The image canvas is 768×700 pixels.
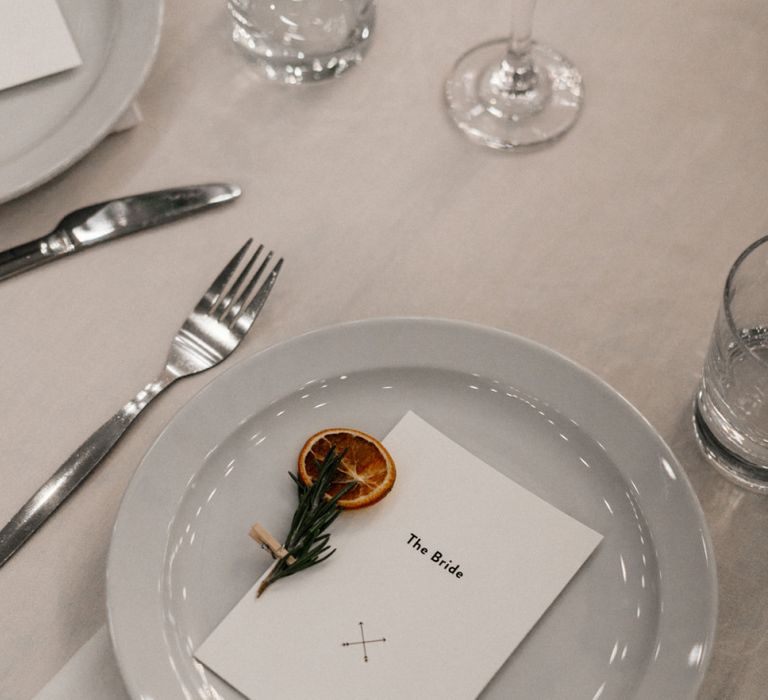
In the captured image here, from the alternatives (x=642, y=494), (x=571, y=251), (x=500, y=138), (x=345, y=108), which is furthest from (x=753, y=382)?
(x=345, y=108)

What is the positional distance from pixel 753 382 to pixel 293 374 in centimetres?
30

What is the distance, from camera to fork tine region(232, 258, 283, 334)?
74cm

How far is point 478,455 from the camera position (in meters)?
0.66

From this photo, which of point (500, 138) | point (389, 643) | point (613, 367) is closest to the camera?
point (389, 643)

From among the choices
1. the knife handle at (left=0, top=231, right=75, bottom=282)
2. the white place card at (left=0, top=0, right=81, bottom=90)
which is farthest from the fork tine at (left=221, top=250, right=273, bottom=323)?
the white place card at (left=0, top=0, right=81, bottom=90)

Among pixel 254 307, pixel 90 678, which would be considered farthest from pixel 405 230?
pixel 90 678

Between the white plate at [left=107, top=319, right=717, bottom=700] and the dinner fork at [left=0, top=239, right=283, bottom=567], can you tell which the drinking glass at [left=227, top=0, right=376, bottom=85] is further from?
the white plate at [left=107, top=319, right=717, bottom=700]

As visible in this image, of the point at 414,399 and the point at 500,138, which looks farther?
the point at 500,138

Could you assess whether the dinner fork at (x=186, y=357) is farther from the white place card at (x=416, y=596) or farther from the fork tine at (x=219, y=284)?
the white place card at (x=416, y=596)

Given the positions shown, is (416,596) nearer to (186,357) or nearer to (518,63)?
(186,357)

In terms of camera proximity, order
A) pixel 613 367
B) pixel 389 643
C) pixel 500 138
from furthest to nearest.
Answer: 1. pixel 500 138
2. pixel 613 367
3. pixel 389 643

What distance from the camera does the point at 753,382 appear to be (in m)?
0.63

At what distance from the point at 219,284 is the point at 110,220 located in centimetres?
11

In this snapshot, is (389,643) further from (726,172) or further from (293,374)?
(726,172)
